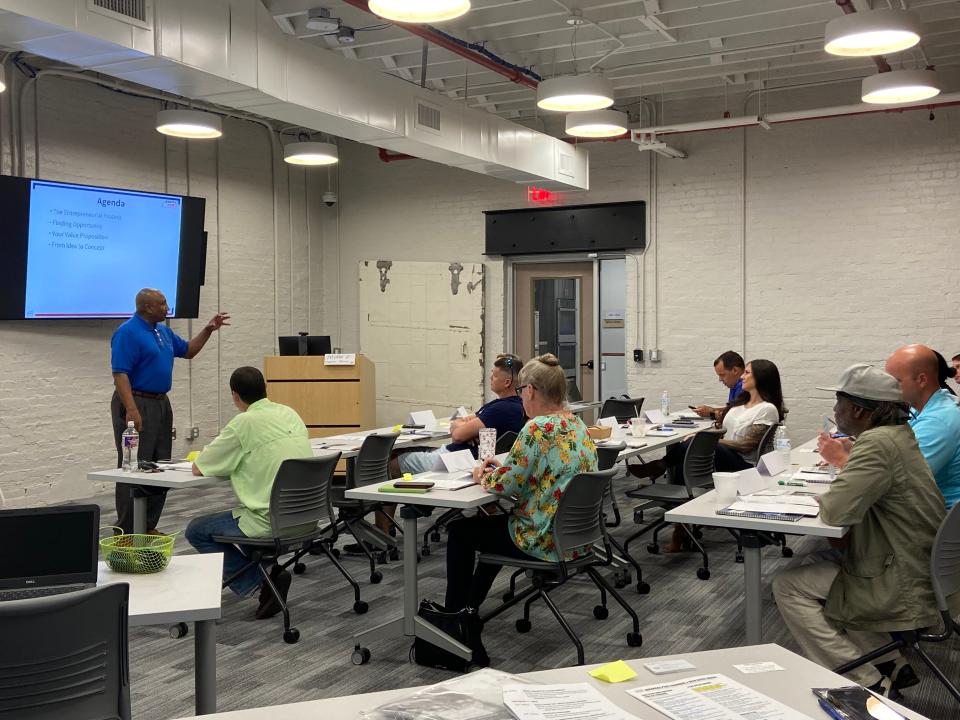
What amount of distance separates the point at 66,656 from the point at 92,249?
21.9 ft

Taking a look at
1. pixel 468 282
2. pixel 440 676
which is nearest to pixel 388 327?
pixel 468 282

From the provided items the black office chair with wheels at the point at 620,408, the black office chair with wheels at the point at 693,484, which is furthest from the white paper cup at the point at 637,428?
the black office chair with wheels at the point at 620,408

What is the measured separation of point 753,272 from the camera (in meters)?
9.32

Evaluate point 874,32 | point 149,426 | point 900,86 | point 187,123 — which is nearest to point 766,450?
point 900,86

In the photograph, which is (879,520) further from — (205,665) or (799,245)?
(799,245)

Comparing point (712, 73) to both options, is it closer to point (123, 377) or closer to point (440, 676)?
point (123, 377)

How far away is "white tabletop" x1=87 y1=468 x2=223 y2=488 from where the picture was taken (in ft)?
15.5

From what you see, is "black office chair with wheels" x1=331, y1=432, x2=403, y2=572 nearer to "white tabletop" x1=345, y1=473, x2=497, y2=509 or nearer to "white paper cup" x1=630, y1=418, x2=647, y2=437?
"white tabletop" x1=345, y1=473, x2=497, y2=509

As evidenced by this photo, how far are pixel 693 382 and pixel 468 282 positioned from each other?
2.78 metres

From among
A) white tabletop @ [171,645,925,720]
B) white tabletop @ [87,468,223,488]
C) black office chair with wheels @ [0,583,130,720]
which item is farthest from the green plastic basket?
white tabletop @ [87,468,223,488]

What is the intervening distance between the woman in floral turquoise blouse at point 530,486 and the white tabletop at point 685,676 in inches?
77.4

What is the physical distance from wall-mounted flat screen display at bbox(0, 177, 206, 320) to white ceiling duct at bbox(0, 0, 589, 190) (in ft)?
6.85

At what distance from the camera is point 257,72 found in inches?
221

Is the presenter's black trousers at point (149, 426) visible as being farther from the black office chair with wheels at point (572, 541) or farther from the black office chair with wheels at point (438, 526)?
the black office chair with wheels at point (572, 541)
